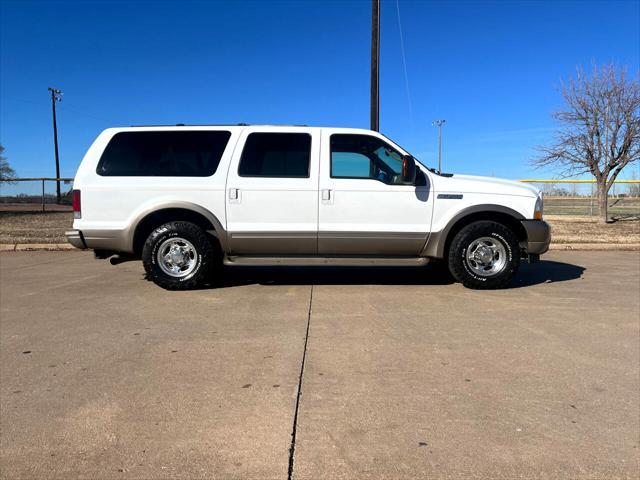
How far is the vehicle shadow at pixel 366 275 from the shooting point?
22.6ft

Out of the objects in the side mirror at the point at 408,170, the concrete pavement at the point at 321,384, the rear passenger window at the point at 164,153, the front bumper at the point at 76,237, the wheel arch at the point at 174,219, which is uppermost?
the rear passenger window at the point at 164,153

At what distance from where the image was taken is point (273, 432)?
2752 millimetres

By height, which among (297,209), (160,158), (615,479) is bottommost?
(615,479)

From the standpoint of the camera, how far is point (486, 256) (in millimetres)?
6340

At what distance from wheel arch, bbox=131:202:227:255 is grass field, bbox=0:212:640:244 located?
5.24 m

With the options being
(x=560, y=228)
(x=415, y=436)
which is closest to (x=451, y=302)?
(x=415, y=436)

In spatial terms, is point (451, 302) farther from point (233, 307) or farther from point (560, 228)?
point (560, 228)

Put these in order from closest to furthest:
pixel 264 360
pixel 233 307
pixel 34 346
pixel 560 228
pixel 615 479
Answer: pixel 615 479 → pixel 264 360 → pixel 34 346 → pixel 233 307 → pixel 560 228

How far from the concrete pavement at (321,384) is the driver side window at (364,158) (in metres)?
1.57

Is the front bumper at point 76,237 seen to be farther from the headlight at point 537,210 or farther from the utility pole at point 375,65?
the utility pole at point 375,65

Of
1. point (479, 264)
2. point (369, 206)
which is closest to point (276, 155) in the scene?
point (369, 206)

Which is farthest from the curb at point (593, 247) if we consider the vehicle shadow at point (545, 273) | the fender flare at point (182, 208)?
the fender flare at point (182, 208)

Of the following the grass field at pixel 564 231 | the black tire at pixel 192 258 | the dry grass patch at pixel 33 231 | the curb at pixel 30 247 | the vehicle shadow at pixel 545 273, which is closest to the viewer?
the black tire at pixel 192 258

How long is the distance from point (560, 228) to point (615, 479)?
12499mm
